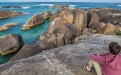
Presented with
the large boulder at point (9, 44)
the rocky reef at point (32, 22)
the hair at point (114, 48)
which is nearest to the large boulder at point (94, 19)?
the rocky reef at point (32, 22)

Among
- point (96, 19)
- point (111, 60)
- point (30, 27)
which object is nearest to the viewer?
point (111, 60)

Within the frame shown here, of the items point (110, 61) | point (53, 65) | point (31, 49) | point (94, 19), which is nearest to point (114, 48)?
point (110, 61)

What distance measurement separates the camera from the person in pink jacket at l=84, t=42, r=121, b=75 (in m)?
6.15

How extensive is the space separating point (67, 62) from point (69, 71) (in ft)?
3.73

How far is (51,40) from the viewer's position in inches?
829

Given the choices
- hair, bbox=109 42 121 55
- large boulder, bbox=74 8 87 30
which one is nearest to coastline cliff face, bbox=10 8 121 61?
large boulder, bbox=74 8 87 30

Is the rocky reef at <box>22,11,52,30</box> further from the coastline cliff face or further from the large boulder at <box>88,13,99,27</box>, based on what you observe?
the large boulder at <box>88,13,99,27</box>

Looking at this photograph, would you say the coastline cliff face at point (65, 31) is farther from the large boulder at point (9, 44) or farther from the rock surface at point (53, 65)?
the rock surface at point (53, 65)

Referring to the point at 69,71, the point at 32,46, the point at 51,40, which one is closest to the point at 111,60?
the point at 69,71

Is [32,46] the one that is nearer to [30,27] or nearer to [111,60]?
[111,60]

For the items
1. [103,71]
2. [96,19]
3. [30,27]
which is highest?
[103,71]

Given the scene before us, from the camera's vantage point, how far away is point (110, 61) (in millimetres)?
6488

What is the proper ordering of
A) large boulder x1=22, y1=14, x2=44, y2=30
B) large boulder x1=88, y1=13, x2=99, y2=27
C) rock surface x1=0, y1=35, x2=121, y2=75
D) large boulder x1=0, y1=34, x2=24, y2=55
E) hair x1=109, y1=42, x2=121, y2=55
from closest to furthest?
hair x1=109, y1=42, x2=121, y2=55, rock surface x1=0, y1=35, x2=121, y2=75, large boulder x1=0, y1=34, x2=24, y2=55, large boulder x1=88, y1=13, x2=99, y2=27, large boulder x1=22, y1=14, x2=44, y2=30

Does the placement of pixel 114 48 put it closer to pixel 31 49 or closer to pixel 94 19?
pixel 31 49
